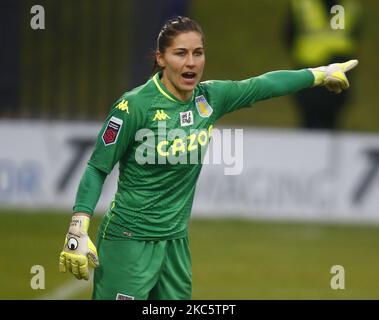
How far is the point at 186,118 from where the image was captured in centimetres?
658

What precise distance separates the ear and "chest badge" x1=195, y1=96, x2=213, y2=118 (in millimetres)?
301

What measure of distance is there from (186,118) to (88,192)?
29.2 inches

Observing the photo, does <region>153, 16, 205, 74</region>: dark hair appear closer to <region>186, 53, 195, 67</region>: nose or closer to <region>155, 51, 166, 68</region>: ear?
<region>155, 51, 166, 68</region>: ear

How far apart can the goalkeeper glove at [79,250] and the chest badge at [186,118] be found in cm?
81

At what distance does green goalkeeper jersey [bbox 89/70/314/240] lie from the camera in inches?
251

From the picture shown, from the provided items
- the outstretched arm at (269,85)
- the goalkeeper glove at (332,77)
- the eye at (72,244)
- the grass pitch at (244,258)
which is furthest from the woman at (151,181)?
the grass pitch at (244,258)

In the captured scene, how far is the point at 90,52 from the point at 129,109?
30.8ft

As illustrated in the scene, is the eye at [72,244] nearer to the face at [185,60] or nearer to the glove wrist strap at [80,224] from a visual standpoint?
the glove wrist strap at [80,224]

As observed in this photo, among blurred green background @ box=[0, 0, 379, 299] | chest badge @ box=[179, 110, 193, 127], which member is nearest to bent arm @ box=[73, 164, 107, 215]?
chest badge @ box=[179, 110, 193, 127]

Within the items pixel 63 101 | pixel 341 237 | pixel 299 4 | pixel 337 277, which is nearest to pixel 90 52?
pixel 63 101

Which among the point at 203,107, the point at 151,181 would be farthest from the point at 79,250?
the point at 203,107

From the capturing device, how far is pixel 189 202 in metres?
6.70

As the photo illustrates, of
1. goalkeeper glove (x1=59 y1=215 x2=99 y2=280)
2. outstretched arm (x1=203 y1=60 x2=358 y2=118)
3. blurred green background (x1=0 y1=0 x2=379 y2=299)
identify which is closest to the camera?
goalkeeper glove (x1=59 y1=215 x2=99 y2=280)
